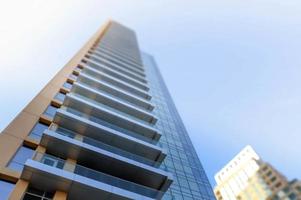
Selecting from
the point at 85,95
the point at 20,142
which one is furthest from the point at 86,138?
the point at 85,95

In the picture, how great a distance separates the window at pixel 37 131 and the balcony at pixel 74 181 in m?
1.54

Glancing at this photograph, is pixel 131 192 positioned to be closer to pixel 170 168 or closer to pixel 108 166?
pixel 108 166

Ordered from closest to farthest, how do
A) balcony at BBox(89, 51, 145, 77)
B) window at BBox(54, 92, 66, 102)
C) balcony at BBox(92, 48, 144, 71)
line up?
window at BBox(54, 92, 66, 102)
balcony at BBox(89, 51, 145, 77)
balcony at BBox(92, 48, 144, 71)

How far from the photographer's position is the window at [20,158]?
1363cm

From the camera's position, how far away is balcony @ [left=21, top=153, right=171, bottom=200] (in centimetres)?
1318

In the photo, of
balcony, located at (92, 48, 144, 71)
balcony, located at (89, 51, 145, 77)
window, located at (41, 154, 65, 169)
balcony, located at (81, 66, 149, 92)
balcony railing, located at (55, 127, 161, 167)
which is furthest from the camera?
balcony, located at (92, 48, 144, 71)

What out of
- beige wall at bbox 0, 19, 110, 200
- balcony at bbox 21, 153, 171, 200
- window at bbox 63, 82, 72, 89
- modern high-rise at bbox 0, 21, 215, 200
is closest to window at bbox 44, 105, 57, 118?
modern high-rise at bbox 0, 21, 215, 200

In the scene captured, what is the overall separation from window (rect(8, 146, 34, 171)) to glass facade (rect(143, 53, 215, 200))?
947cm

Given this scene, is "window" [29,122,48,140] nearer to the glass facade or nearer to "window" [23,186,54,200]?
"window" [23,186,54,200]

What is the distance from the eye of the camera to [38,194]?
13398mm

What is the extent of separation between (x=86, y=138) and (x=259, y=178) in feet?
38.0

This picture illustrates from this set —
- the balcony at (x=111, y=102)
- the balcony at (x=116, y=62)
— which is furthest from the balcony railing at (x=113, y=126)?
the balcony at (x=116, y=62)

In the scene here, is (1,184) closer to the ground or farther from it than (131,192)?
closer to the ground

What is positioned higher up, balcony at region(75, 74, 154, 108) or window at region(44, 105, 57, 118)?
balcony at region(75, 74, 154, 108)
